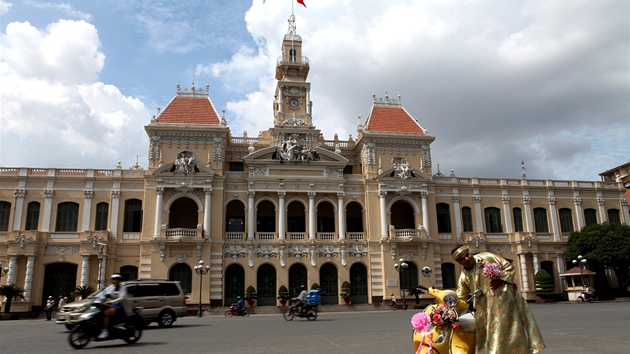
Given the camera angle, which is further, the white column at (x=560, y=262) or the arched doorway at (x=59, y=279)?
the white column at (x=560, y=262)

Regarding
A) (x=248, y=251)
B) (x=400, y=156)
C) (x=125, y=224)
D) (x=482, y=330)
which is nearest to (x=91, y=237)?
(x=125, y=224)

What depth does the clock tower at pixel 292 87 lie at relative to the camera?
40.1 m

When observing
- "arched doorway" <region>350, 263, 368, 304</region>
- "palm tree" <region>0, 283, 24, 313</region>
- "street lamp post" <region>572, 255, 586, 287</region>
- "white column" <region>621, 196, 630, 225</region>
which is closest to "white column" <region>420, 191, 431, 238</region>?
"arched doorway" <region>350, 263, 368, 304</region>

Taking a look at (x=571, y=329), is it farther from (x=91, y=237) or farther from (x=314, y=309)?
(x=91, y=237)

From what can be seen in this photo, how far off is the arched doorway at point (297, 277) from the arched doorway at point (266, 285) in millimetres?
1264

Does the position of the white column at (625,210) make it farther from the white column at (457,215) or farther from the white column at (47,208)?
the white column at (47,208)

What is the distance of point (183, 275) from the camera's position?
3450cm

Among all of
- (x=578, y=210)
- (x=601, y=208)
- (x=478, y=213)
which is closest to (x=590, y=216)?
(x=601, y=208)

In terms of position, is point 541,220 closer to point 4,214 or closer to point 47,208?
point 47,208

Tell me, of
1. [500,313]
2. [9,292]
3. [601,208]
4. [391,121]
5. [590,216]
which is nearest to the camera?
[500,313]

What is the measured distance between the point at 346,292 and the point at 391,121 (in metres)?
15.2

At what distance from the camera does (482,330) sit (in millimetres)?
6004

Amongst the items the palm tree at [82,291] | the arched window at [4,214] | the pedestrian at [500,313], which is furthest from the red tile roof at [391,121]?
the pedestrian at [500,313]

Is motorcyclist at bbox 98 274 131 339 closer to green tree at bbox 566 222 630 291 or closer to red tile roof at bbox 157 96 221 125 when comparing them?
red tile roof at bbox 157 96 221 125
